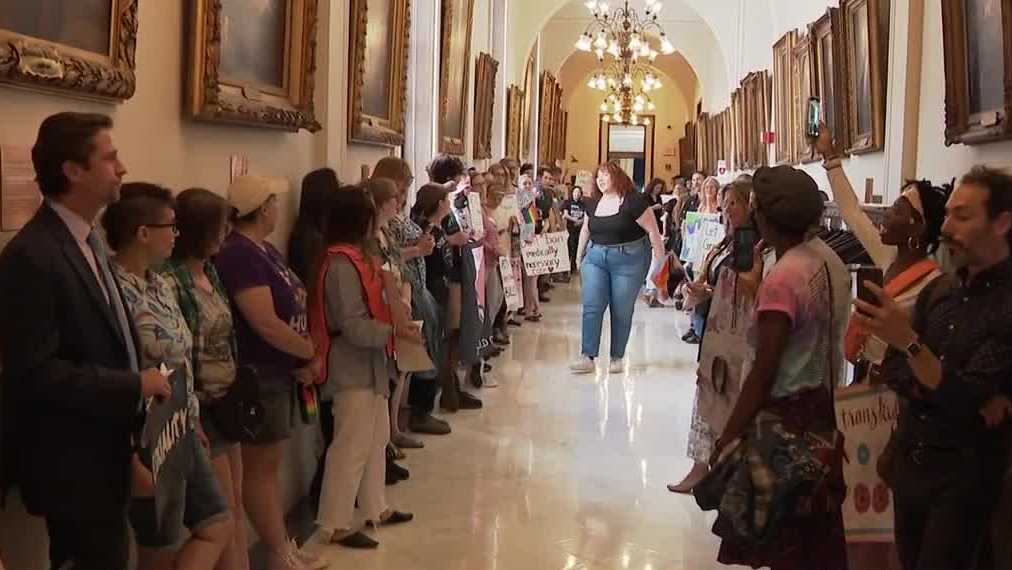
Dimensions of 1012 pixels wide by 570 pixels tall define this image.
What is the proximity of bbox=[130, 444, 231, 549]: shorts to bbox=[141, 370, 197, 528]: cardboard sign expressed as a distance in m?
0.04

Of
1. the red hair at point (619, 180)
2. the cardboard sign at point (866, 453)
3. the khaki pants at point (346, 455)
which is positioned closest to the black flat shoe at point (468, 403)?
the red hair at point (619, 180)

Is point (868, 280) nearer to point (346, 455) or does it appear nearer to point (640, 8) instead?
point (346, 455)

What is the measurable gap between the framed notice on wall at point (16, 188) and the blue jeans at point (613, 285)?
6.73 metres

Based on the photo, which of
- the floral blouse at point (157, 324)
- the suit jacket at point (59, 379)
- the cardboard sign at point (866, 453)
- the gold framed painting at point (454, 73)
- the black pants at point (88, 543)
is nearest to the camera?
the suit jacket at point (59, 379)

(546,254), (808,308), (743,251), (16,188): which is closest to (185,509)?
(16,188)

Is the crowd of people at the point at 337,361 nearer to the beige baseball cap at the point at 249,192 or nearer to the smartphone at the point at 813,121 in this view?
the beige baseball cap at the point at 249,192

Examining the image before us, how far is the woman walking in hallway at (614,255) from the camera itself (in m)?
9.29

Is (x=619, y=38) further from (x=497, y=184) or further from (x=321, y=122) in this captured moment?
(x=321, y=122)

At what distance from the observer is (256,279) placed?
160 inches

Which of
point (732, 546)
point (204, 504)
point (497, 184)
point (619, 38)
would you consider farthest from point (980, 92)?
point (619, 38)

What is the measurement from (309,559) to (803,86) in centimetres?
700

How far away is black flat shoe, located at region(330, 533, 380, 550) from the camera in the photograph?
16.7 ft

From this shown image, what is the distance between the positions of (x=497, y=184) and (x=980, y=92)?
5507 millimetres

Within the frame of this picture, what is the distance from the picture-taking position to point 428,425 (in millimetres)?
7340
